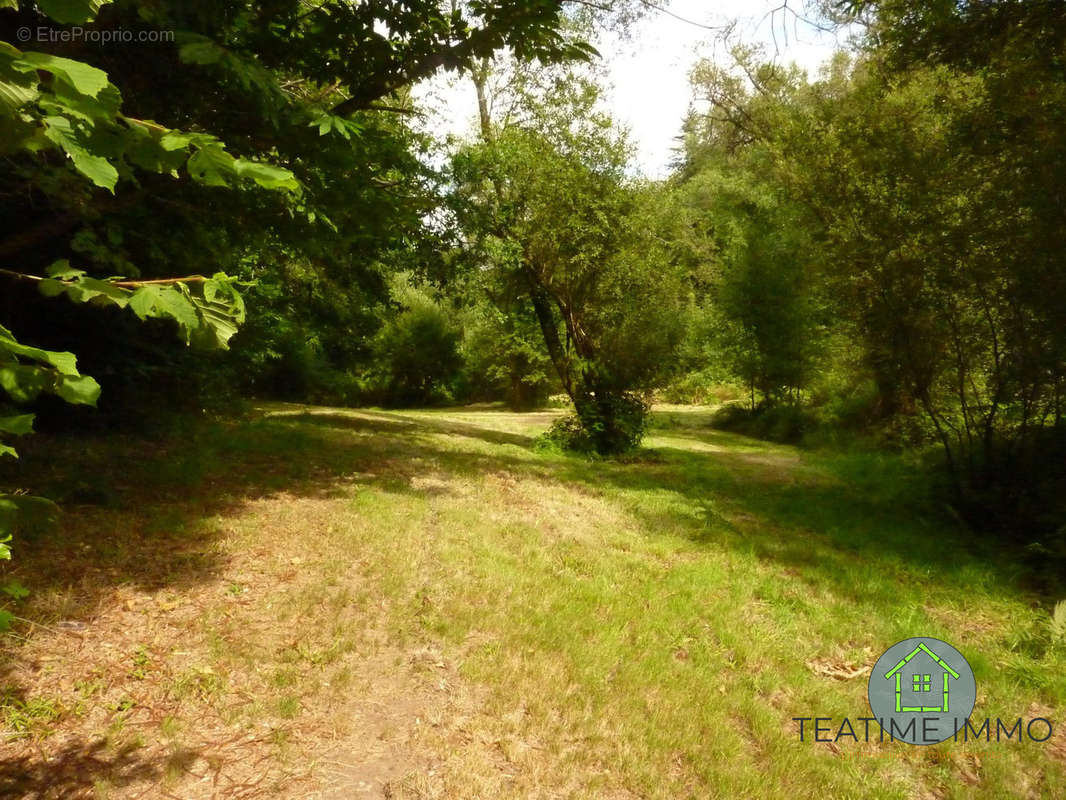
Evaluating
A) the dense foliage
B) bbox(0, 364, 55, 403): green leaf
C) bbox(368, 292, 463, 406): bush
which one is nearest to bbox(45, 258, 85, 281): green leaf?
the dense foliage

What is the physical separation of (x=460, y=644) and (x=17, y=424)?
293 centimetres

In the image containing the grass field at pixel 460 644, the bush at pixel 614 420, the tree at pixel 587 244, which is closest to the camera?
the grass field at pixel 460 644

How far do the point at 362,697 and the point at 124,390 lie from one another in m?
5.77

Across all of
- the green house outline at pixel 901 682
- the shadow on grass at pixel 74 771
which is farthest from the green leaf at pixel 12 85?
the green house outline at pixel 901 682

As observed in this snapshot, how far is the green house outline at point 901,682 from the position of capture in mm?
3421

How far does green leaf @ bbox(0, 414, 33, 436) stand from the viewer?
1.25 metres

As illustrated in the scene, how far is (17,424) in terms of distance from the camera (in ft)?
4.23

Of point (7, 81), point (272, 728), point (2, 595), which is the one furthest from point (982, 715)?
point (2, 595)

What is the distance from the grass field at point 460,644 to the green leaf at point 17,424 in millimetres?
1942

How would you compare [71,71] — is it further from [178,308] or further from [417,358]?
[417,358]

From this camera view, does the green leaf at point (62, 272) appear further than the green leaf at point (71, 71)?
Yes

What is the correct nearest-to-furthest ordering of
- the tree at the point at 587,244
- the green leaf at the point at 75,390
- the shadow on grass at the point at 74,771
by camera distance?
the green leaf at the point at 75,390, the shadow on grass at the point at 74,771, the tree at the point at 587,244

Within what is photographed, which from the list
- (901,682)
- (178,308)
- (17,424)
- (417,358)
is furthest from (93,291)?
(417,358)

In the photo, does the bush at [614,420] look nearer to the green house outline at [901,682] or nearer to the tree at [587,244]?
the tree at [587,244]
